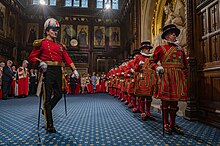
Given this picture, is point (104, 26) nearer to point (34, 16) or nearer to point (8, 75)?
point (34, 16)

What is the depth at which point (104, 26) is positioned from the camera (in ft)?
52.1

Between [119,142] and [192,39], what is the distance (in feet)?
8.58

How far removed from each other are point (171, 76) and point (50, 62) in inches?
72.4

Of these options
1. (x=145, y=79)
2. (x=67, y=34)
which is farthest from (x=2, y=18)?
(x=145, y=79)

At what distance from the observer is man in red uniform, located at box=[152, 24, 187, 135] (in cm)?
247

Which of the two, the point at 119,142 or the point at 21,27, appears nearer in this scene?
the point at 119,142

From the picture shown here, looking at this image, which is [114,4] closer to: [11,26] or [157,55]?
[11,26]

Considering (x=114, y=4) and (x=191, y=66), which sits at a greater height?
(x=114, y=4)

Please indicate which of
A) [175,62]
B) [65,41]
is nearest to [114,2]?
[65,41]

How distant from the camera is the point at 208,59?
3107mm

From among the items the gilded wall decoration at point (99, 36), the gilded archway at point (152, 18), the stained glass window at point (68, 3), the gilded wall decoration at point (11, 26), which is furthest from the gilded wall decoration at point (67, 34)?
the gilded archway at point (152, 18)

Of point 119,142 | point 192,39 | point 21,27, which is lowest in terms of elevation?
point 119,142

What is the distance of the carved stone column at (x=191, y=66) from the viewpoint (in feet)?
10.9

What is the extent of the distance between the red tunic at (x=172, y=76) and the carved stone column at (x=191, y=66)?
0.93m
